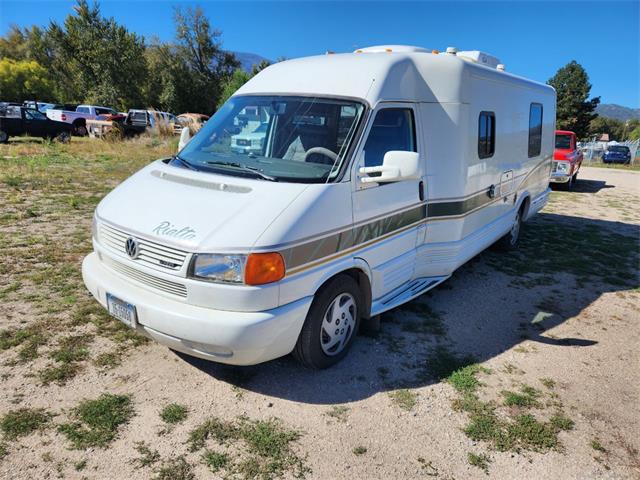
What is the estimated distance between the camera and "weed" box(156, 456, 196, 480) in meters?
2.77

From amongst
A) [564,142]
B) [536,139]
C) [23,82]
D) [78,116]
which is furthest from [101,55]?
[536,139]

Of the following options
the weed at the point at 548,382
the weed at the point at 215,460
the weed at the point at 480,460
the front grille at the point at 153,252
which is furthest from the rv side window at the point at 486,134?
the weed at the point at 215,460

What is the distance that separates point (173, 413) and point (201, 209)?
1435 millimetres

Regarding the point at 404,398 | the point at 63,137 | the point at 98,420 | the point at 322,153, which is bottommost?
the point at 404,398

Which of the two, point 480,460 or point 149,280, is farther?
point 149,280

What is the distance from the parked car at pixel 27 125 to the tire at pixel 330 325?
20.6m

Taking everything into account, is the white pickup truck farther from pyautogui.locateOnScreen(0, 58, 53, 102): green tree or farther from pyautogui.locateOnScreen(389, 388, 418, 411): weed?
pyautogui.locateOnScreen(389, 388, 418, 411): weed

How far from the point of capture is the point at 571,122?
49.9 meters

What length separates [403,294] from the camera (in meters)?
4.63

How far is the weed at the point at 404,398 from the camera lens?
355 centimetres

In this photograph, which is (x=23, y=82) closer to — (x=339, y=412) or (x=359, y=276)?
(x=359, y=276)

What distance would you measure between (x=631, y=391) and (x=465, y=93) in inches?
123

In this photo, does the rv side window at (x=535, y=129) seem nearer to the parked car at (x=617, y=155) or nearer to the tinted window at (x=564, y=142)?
the tinted window at (x=564, y=142)

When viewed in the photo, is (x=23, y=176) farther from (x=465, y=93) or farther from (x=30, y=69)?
(x=30, y=69)
